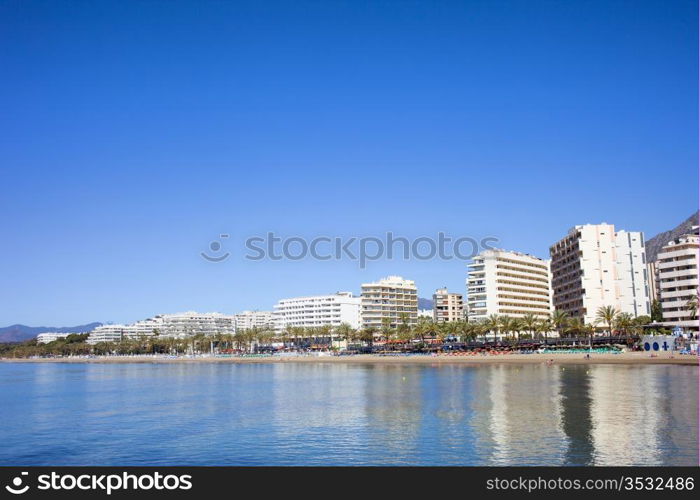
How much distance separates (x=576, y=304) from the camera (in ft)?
461

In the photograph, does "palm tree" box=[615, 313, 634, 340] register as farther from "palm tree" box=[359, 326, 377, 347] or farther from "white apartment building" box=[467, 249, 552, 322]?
"palm tree" box=[359, 326, 377, 347]

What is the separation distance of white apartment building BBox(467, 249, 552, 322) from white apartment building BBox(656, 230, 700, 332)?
43.0 meters

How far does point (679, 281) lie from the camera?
117 metres

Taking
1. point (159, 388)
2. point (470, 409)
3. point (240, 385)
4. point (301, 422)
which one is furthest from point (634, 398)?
point (159, 388)

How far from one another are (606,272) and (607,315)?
19208mm

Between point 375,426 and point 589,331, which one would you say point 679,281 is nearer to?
point 589,331

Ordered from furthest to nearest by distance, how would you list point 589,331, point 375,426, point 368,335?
point 368,335
point 589,331
point 375,426

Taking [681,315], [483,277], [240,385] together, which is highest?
[483,277]

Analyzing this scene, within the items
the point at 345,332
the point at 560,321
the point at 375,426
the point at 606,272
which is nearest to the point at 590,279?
the point at 606,272

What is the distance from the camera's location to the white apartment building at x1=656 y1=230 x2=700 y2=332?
375ft

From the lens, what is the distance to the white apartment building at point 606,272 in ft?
446
